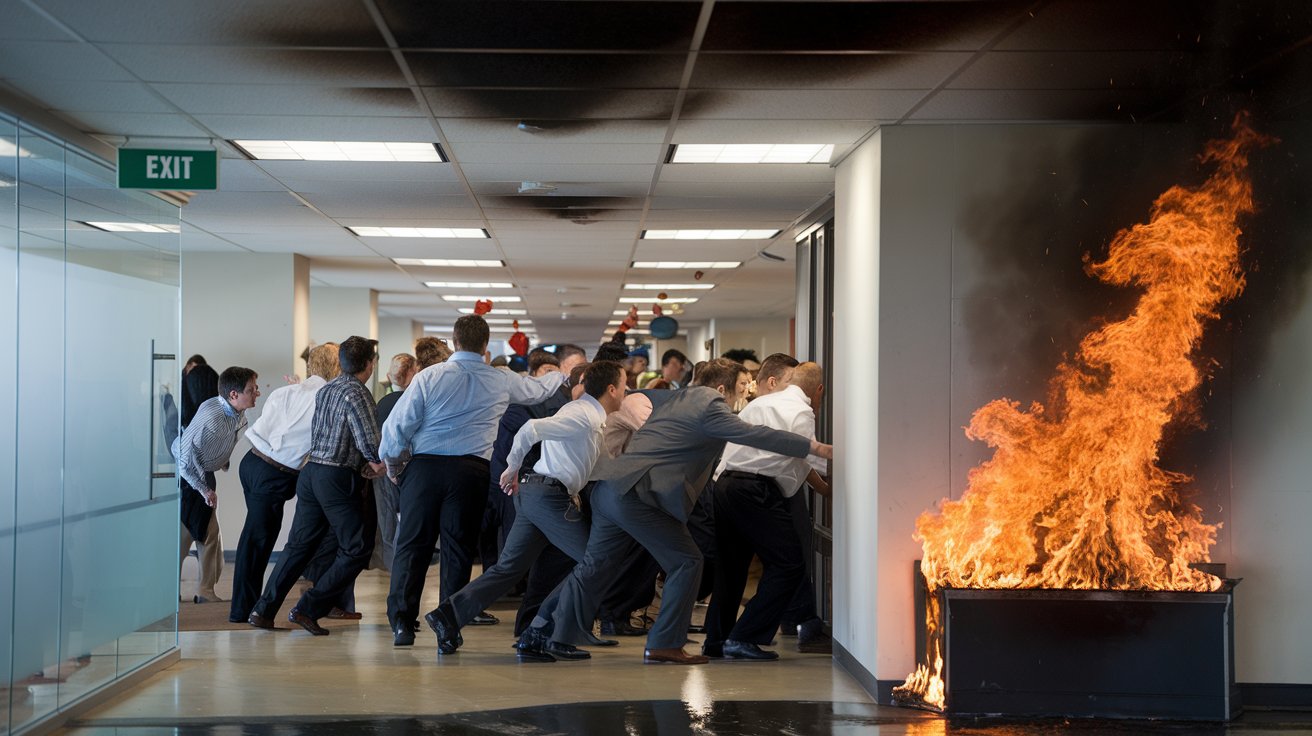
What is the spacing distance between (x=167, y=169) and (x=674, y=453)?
9.88 ft

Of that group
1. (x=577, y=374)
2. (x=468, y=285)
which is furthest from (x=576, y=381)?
(x=468, y=285)

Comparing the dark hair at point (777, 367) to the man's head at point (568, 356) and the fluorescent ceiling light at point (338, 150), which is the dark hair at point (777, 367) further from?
the fluorescent ceiling light at point (338, 150)

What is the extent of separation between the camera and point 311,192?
8820mm

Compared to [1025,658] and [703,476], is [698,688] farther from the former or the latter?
[1025,658]

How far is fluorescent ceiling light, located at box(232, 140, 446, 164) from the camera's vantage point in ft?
23.5

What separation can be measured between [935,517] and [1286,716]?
1869mm

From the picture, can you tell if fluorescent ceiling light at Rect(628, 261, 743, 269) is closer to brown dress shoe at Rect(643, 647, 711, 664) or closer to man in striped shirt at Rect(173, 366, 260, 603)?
man in striped shirt at Rect(173, 366, 260, 603)

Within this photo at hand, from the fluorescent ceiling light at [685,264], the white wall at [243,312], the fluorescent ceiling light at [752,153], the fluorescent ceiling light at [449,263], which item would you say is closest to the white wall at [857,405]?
the fluorescent ceiling light at [752,153]

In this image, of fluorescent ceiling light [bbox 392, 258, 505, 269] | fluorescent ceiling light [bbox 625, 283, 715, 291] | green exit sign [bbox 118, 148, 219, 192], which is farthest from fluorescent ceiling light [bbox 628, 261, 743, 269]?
green exit sign [bbox 118, 148, 219, 192]

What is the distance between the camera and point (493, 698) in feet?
21.1

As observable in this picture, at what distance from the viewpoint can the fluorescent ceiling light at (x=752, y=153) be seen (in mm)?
7115

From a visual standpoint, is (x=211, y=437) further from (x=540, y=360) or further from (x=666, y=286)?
(x=666, y=286)

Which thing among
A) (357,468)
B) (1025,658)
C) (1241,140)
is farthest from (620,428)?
(1241,140)

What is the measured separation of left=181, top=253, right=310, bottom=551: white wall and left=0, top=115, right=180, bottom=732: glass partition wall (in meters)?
5.44
